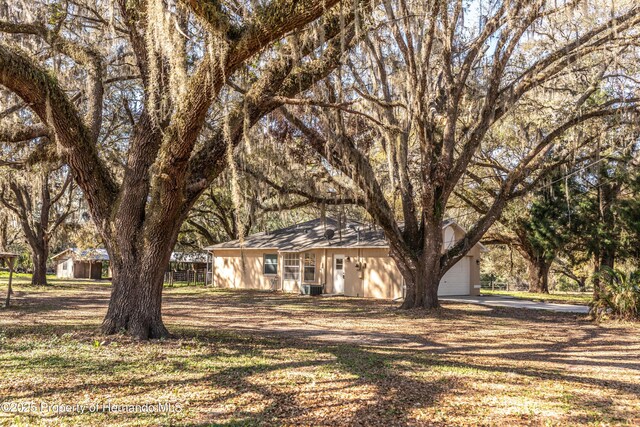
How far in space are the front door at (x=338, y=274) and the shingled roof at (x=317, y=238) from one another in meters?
0.82

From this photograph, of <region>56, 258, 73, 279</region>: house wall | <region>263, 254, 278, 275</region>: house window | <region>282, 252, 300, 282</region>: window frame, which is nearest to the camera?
<region>282, 252, 300, 282</region>: window frame

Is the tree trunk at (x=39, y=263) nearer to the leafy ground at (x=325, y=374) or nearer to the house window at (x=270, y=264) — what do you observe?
the house window at (x=270, y=264)

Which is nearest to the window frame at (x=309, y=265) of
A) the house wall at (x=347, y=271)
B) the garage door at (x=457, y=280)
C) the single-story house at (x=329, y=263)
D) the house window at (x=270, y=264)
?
the single-story house at (x=329, y=263)

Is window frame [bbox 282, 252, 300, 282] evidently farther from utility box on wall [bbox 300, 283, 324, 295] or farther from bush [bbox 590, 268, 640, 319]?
bush [bbox 590, 268, 640, 319]

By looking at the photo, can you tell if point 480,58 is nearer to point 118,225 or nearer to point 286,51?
point 286,51

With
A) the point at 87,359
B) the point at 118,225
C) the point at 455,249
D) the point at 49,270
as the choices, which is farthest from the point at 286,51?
the point at 49,270

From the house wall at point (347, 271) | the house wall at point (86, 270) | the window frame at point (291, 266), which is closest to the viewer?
the house wall at point (347, 271)

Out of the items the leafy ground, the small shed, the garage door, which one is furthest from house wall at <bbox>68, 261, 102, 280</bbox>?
the leafy ground

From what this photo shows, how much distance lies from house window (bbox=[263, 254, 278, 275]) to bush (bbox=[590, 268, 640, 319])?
14.1 m

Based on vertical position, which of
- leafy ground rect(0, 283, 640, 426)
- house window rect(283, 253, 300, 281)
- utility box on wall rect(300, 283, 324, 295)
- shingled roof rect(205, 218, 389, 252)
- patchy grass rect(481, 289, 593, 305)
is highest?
shingled roof rect(205, 218, 389, 252)

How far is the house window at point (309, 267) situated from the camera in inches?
841

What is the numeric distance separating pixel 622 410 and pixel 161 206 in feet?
19.4

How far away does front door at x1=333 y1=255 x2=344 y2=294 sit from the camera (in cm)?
2017

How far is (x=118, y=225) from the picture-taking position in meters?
7.16
